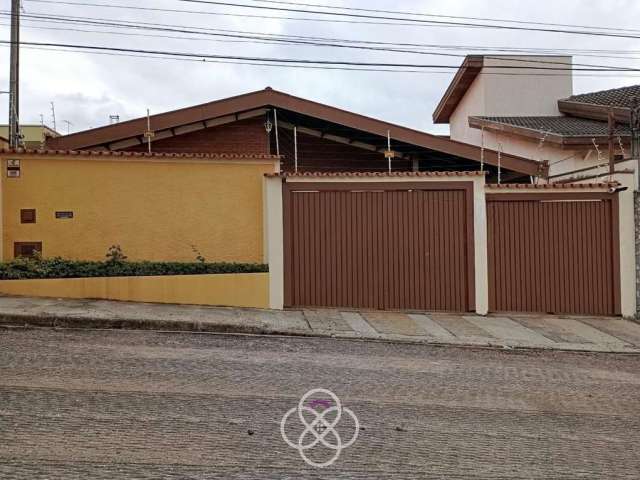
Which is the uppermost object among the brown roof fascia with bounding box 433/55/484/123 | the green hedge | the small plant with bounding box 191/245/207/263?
the brown roof fascia with bounding box 433/55/484/123

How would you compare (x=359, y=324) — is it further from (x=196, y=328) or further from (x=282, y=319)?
(x=196, y=328)

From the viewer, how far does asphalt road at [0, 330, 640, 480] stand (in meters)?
3.87

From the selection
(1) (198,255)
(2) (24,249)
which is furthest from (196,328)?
(2) (24,249)

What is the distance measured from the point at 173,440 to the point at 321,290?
6.54 meters

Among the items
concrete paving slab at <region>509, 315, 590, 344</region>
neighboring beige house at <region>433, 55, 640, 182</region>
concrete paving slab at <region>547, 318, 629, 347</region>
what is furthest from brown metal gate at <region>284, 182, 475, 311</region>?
neighboring beige house at <region>433, 55, 640, 182</region>

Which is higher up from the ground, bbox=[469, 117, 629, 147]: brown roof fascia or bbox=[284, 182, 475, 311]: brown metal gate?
bbox=[469, 117, 629, 147]: brown roof fascia

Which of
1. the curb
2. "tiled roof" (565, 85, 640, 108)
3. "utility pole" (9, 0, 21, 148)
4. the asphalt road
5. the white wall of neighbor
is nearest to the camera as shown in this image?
the asphalt road

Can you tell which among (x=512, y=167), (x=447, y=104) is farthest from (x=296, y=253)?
(x=447, y=104)

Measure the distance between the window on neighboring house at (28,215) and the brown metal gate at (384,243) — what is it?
4.43 meters

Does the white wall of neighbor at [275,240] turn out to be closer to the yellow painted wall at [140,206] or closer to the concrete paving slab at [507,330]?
the yellow painted wall at [140,206]

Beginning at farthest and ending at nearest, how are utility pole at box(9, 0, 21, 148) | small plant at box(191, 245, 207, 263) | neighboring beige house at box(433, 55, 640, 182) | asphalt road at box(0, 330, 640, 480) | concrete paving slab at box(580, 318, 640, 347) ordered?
neighboring beige house at box(433, 55, 640, 182)
utility pole at box(9, 0, 21, 148)
small plant at box(191, 245, 207, 263)
concrete paving slab at box(580, 318, 640, 347)
asphalt road at box(0, 330, 640, 480)

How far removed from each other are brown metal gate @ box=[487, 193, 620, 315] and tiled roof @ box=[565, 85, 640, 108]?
7.76 m

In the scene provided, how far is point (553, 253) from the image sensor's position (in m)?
10.9

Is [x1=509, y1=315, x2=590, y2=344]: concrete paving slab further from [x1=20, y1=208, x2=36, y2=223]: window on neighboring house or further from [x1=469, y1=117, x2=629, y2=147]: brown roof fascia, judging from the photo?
[x1=20, y1=208, x2=36, y2=223]: window on neighboring house
